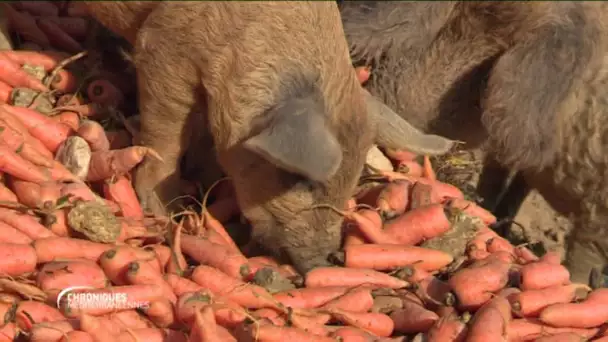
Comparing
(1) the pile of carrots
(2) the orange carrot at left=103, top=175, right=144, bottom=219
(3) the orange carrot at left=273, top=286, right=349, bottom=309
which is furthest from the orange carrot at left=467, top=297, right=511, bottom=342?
(2) the orange carrot at left=103, top=175, right=144, bottom=219

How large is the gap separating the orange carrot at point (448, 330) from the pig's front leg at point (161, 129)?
148 centimetres

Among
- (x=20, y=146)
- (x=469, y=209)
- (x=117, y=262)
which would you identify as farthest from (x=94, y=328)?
(x=469, y=209)

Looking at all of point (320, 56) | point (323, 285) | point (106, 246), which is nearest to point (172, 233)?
point (106, 246)

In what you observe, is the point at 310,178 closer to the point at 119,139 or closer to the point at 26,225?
the point at 26,225

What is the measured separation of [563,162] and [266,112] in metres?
1.93

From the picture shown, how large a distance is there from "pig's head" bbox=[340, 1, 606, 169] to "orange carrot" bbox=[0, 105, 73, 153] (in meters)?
1.58

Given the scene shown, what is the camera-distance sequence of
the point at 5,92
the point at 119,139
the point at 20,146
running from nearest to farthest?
the point at 20,146
the point at 5,92
the point at 119,139

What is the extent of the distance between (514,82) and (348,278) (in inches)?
53.3

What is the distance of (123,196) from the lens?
13.1ft

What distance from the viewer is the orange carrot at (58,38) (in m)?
4.94

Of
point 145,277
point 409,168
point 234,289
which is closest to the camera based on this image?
point 145,277

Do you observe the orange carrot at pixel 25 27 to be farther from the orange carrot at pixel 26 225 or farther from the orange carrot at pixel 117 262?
the orange carrot at pixel 117 262

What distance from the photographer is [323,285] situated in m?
3.70

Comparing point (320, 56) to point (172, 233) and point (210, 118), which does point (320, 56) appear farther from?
point (172, 233)
